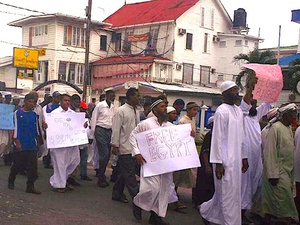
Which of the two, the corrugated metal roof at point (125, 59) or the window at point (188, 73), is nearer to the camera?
the corrugated metal roof at point (125, 59)

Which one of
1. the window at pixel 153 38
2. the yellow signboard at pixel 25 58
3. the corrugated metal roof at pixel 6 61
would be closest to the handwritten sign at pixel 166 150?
the yellow signboard at pixel 25 58

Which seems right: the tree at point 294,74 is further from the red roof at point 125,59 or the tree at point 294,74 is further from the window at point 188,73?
the window at point 188,73

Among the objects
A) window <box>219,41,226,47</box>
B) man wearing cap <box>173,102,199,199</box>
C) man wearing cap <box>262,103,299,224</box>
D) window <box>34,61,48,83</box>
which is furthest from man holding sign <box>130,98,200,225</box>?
window <box>219,41,226,47</box>

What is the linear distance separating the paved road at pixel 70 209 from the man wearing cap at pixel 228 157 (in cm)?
106

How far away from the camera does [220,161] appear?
5844 mm

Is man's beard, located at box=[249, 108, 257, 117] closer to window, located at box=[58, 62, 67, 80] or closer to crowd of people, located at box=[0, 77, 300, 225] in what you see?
crowd of people, located at box=[0, 77, 300, 225]

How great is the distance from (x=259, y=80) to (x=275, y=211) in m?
1.71

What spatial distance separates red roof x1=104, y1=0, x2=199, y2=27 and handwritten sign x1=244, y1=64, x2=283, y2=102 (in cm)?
3183

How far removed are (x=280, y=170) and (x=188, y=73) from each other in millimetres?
33674

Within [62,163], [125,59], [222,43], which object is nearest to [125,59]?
[125,59]

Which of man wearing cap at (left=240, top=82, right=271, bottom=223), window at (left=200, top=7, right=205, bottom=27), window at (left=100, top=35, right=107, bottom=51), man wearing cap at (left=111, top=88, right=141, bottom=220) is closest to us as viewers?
man wearing cap at (left=240, top=82, right=271, bottom=223)

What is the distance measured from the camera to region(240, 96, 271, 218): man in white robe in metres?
7.02

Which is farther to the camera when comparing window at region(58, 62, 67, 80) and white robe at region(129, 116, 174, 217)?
window at region(58, 62, 67, 80)

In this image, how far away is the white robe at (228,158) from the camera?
5891mm
